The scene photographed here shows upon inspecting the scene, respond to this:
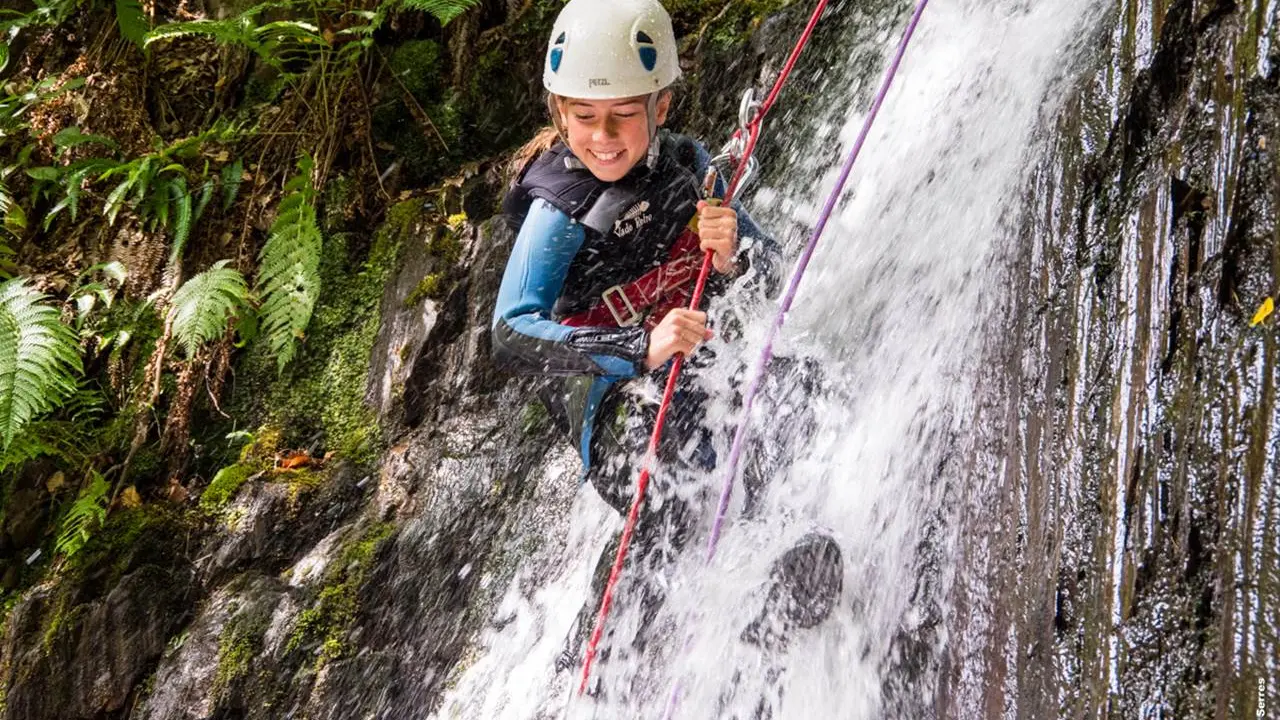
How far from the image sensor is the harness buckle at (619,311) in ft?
9.23

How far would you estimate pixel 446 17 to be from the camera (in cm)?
434

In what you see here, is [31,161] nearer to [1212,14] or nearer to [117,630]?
[117,630]

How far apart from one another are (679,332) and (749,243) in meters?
0.55

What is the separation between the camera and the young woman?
100 inches

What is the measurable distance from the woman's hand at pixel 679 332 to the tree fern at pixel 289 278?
2561 mm

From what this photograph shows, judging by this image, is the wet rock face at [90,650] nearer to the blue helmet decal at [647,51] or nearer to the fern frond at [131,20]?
the fern frond at [131,20]

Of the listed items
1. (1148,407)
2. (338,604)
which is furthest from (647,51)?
(338,604)

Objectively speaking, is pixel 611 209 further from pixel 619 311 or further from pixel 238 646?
pixel 238 646

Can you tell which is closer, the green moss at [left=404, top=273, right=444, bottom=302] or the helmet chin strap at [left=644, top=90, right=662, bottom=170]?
the helmet chin strap at [left=644, top=90, right=662, bottom=170]

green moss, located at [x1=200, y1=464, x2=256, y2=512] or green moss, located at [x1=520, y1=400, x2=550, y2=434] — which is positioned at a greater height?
green moss, located at [x1=520, y1=400, x2=550, y2=434]

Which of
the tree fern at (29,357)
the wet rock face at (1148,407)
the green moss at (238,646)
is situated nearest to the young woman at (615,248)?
the wet rock face at (1148,407)

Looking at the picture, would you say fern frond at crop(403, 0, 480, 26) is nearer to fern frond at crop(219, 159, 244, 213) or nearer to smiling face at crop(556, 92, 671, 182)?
fern frond at crop(219, 159, 244, 213)

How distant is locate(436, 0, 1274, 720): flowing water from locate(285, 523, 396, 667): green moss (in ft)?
1.78

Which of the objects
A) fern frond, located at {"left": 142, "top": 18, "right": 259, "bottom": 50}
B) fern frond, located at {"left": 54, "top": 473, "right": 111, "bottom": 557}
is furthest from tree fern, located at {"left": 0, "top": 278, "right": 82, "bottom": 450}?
fern frond, located at {"left": 142, "top": 18, "right": 259, "bottom": 50}
